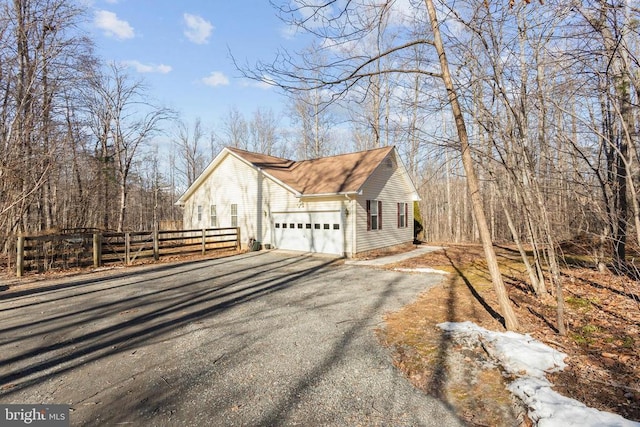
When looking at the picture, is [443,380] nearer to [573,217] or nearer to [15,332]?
[573,217]

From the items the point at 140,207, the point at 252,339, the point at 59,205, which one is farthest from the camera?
the point at 140,207

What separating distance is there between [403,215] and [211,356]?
48.9 feet

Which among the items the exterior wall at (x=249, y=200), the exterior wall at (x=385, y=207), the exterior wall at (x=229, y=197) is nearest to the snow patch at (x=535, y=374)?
the exterior wall at (x=385, y=207)

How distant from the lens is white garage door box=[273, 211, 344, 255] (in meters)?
13.7

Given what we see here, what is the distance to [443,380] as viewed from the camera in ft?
11.1

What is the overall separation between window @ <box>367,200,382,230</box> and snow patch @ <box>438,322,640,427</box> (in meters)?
9.32

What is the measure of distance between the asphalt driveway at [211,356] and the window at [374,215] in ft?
21.3

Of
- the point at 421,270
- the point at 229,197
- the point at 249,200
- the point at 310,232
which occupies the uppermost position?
the point at 229,197

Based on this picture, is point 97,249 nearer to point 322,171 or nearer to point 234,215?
point 234,215

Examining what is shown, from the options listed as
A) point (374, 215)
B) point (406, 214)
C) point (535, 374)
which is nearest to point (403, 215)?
point (406, 214)

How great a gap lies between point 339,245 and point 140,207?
32.5 meters

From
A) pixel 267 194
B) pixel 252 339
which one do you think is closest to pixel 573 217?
pixel 252 339

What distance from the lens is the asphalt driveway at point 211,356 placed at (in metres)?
2.85

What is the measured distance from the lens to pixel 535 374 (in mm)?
3414
